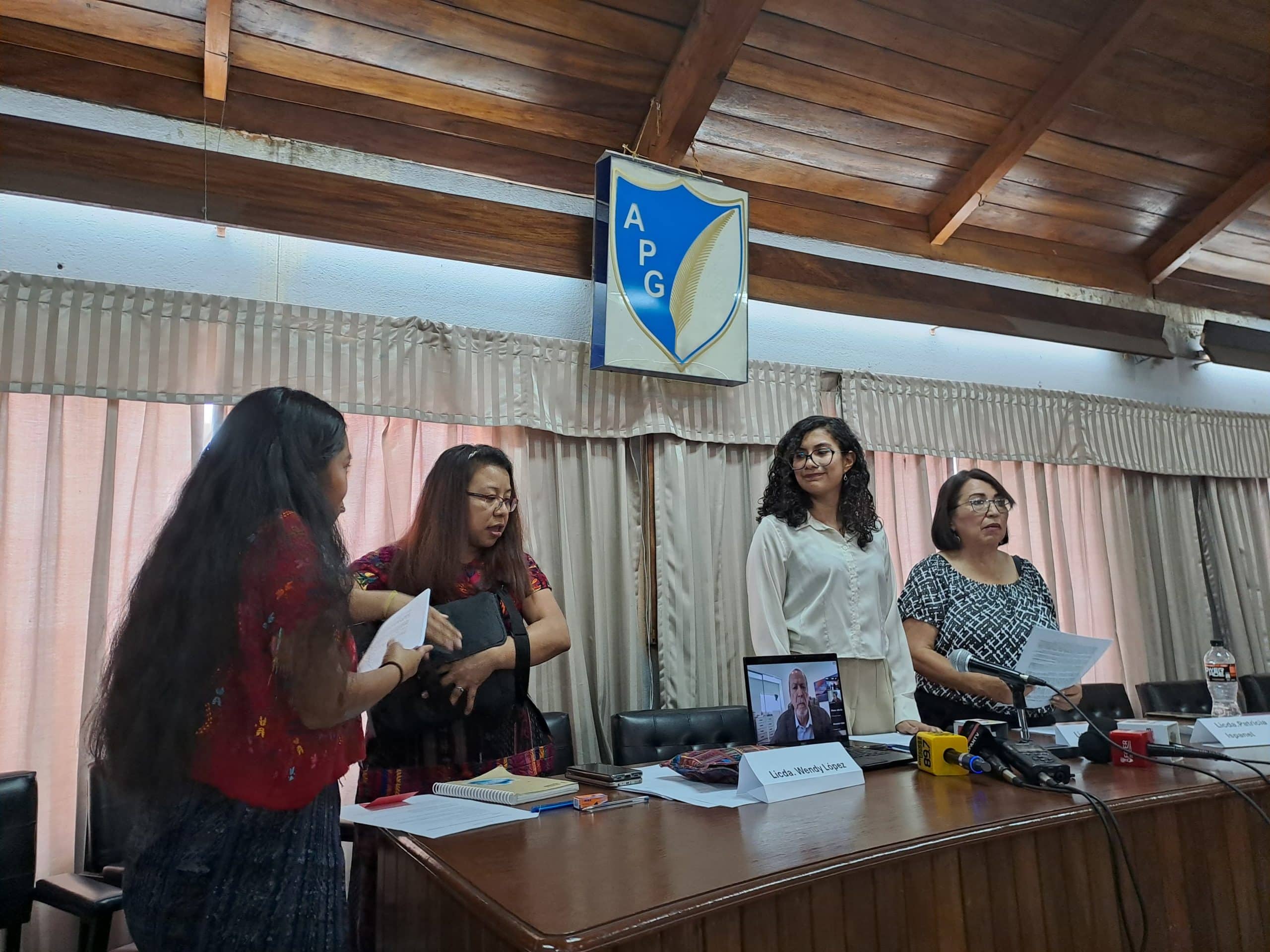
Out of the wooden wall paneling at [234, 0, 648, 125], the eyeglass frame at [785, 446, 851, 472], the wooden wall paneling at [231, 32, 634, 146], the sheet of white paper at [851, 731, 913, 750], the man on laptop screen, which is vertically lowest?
the sheet of white paper at [851, 731, 913, 750]

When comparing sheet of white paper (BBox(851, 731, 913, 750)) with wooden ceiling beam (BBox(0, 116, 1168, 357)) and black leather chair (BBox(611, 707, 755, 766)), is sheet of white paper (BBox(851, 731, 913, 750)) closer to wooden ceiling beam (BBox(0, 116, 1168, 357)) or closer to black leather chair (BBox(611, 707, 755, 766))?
black leather chair (BBox(611, 707, 755, 766))

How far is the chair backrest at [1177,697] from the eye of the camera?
10.3 feet

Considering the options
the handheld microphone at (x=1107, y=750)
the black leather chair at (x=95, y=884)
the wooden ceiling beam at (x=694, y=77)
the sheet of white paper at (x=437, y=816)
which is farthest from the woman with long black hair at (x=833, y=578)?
the black leather chair at (x=95, y=884)

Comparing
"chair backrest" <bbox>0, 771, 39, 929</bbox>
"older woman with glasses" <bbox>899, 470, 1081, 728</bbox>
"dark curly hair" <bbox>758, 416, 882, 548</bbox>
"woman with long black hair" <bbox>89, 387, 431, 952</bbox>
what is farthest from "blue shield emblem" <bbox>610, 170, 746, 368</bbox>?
"chair backrest" <bbox>0, 771, 39, 929</bbox>

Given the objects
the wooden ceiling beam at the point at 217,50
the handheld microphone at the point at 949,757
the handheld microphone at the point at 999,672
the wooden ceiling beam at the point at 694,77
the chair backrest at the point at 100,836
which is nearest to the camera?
the handheld microphone at the point at 949,757

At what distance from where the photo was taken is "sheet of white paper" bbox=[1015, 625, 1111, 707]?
1.79 m

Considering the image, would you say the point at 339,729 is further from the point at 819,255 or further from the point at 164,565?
the point at 819,255

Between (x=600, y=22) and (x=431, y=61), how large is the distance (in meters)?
0.59

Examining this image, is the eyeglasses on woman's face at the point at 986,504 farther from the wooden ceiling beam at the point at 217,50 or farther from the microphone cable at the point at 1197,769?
the wooden ceiling beam at the point at 217,50

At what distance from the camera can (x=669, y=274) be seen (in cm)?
308

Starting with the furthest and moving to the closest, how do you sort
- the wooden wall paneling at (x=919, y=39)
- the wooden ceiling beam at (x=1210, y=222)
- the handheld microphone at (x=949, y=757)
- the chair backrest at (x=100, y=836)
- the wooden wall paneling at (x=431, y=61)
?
the wooden ceiling beam at (x=1210, y=222), the wooden wall paneling at (x=919, y=39), the wooden wall paneling at (x=431, y=61), the chair backrest at (x=100, y=836), the handheld microphone at (x=949, y=757)

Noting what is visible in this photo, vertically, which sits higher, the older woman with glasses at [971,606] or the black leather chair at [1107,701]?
the older woman with glasses at [971,606]

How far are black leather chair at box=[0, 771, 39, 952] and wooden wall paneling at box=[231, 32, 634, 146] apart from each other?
2.21 meters

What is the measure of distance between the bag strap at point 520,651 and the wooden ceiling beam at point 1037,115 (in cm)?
303
